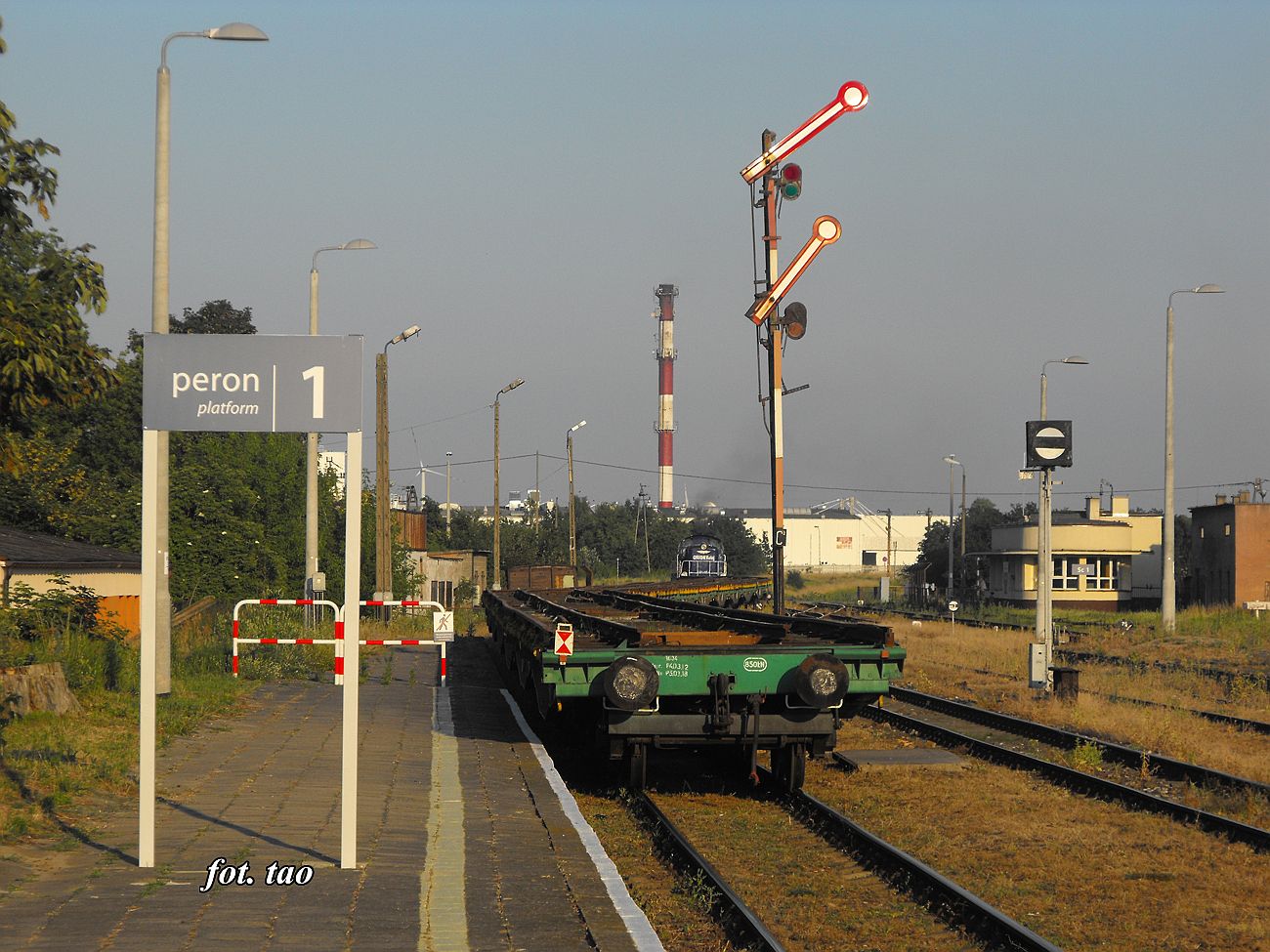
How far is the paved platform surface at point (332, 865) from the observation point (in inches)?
253

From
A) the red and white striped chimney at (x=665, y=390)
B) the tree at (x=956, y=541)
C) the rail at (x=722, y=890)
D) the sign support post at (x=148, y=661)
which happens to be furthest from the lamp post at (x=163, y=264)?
the red and white striped chimney at (x=665, y=390)

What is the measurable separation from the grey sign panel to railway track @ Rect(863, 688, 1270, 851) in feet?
23.0

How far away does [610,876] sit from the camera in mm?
7922

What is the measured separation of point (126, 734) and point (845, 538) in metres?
147

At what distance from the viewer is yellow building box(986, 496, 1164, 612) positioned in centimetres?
6662

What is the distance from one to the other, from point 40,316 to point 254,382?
3480mm

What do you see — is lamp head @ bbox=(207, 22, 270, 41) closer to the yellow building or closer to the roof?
the roof

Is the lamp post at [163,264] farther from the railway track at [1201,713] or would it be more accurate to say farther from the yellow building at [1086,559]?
the yellow building at [1086,559]

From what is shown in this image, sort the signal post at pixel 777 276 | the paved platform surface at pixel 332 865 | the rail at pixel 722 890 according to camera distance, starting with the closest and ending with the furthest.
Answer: the paved platform surface at pixel 332 865, the rail at pixel 722 890, the signal post at pixel 777 276

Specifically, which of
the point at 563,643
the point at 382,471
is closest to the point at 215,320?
the point at 382,471

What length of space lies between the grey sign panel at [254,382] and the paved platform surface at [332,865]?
2431 mm

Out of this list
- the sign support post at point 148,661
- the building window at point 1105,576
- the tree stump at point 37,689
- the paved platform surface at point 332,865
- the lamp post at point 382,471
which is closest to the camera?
the paved platform surface at point 332,865

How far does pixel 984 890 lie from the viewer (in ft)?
28.2

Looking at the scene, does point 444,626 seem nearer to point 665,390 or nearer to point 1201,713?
point 1201,713
